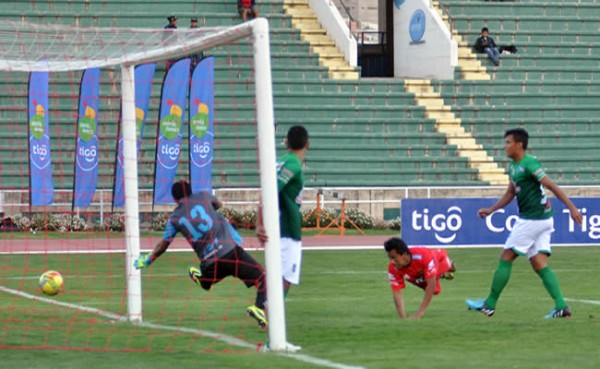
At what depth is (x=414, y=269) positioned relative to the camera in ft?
45.8

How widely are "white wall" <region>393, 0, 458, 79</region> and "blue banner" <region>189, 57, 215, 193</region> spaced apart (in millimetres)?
10430

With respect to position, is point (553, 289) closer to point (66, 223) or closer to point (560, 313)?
point (560, 313)

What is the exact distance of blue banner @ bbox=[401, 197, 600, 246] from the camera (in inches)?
1058

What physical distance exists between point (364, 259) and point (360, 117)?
13.3m

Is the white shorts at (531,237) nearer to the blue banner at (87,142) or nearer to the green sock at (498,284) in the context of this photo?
the green sock at (498,284)

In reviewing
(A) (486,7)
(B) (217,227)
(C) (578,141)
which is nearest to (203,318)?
(B) (217,227)

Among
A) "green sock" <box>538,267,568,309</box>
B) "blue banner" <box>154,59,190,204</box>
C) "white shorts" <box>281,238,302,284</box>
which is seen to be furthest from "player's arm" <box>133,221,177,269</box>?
"blue banner" <box>154,59,190,204</box>

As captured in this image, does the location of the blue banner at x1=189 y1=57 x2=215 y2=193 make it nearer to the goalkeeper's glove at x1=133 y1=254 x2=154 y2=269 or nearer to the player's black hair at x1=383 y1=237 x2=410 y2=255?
the player's black hair at x1=383 y1=237 x2=410 y2=255

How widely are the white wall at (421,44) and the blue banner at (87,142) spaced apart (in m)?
12.3

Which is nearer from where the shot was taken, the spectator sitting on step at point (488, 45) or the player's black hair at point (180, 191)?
the player's black hair at point (180, 191)

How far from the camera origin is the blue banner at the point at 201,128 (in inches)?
1207

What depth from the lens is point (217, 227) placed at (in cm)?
1377

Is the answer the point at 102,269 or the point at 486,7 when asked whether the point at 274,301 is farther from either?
the point at 486,7

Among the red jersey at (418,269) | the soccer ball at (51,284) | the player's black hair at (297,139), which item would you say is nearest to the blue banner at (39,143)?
the soccer ball at (51,284)
